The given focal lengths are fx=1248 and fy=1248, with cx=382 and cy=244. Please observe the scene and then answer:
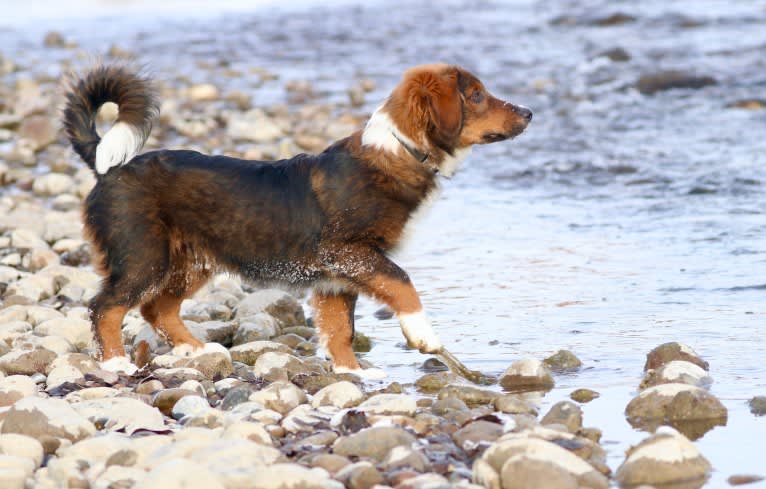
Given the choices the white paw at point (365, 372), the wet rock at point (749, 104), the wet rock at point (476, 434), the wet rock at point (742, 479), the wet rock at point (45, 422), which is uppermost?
the wet rock at point (45, 422)

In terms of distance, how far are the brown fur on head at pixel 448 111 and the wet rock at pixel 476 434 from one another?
1.80m

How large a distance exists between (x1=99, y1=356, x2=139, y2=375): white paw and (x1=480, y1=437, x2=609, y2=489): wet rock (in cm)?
229

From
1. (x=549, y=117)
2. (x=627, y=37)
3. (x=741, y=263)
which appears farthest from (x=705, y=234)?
(x=627, y=37)

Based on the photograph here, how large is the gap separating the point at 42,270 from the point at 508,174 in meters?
4.58

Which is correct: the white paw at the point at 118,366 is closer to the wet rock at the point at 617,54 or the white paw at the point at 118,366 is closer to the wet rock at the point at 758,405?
the wet rock at the point at 758,405

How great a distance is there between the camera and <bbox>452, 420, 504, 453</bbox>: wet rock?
4287 millimetres

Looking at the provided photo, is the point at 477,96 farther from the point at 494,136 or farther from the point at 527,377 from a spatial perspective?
the point at 527,377

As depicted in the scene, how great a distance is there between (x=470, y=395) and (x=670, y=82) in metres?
9.97

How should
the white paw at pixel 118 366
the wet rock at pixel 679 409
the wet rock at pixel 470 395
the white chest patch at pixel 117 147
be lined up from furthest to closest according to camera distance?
the white chest patch at pixel 117 147
the white paw at pixel 118 366
the wet rock at pixel 470 395
the wet rock at pixel 679 409

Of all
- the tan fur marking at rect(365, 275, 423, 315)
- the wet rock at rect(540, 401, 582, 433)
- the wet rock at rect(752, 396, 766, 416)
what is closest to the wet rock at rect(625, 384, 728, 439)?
the wet rock at rect(752, 396, 766, 416)

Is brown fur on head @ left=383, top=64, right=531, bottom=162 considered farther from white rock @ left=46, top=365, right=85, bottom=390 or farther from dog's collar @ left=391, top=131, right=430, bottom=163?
white rock @ left=46, top=365, right=85, bottom=390

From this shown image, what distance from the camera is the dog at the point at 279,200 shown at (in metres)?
5.79

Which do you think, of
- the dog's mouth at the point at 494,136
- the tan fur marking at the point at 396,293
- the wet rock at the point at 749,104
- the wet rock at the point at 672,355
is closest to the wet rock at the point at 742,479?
the wet rock at the point at 672,355

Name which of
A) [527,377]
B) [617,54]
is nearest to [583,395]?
[527,377]
